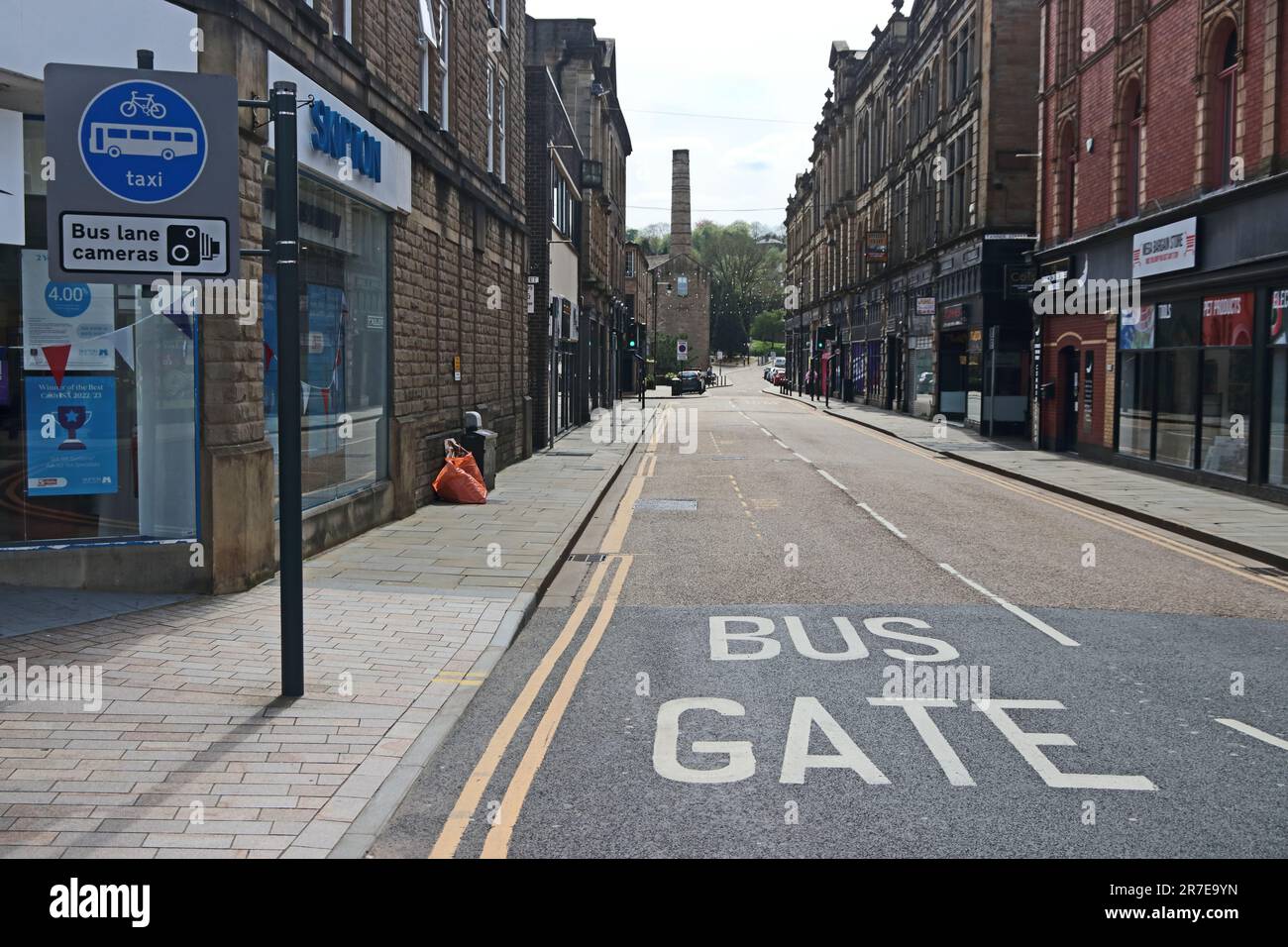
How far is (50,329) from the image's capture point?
9.34 meters

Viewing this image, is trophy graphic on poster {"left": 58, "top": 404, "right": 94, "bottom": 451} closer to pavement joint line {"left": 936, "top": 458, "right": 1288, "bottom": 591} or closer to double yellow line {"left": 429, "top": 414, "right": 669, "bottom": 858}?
double yellow line {"left": 429, "top": 414, "right": 669, "bottom": 858}

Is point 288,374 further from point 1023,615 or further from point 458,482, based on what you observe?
point 458,482

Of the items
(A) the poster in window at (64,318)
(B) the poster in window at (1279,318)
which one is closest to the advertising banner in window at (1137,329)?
(B) the poster in window at (1279,318)

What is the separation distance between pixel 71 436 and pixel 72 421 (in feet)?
0.39

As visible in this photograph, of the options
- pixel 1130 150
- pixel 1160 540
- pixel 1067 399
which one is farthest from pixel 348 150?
pixel 1067 399

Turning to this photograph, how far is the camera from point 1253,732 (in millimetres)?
6730

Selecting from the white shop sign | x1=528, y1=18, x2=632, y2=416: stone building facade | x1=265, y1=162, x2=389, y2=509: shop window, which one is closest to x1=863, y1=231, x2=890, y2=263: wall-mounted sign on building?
x1=528, y1=18, x2=632, y2=416: stone building facade

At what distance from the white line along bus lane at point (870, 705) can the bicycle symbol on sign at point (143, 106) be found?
4525 millimetres

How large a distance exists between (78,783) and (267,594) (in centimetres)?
454

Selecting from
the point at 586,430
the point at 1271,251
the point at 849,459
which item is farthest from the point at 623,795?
the point at 586,430

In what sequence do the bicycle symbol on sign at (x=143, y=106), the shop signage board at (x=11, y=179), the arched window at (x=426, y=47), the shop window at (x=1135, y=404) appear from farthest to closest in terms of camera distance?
the shop window at (x=1135, y=404)
the arched window at (x=426, y=47)
the shop signage board at (x=11, y=179)
the bicycle symbol on sign at (x=143, y=106)

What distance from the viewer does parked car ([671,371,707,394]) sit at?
240 feet

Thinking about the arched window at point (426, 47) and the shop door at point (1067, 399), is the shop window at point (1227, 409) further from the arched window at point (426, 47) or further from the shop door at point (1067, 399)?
the arched window at point (426, 47)

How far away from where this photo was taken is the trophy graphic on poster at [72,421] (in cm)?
944
